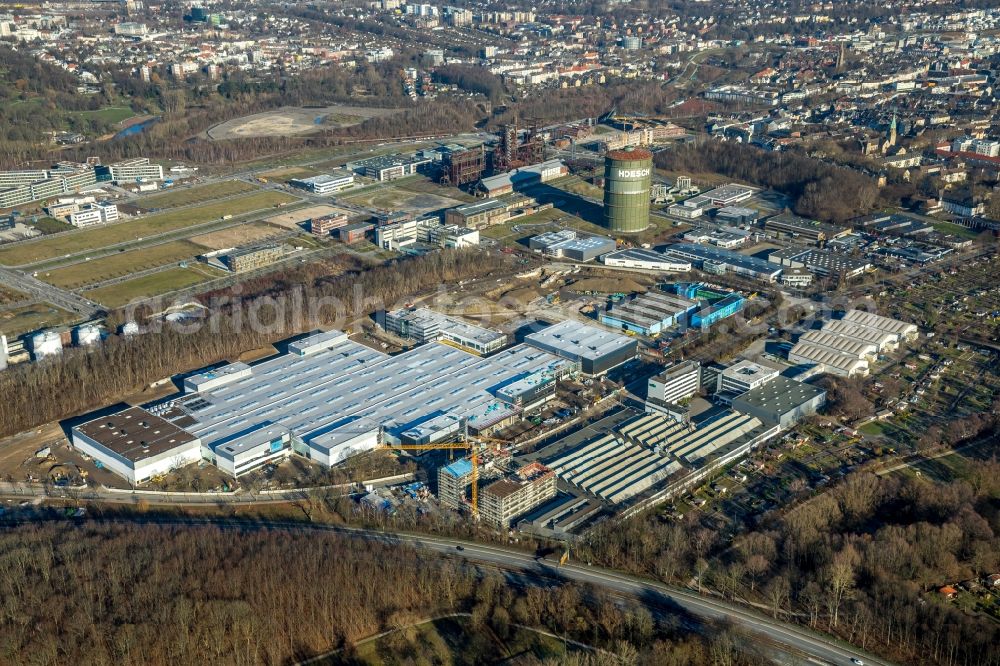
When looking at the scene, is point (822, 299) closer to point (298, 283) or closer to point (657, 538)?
point (657, 538)

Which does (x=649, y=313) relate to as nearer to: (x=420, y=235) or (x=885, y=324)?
(x=885, y=324)

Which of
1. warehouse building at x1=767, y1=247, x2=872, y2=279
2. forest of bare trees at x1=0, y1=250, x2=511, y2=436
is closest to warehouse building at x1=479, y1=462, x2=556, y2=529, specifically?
forest of bare trees at x1=0, y1=250, x2=511, y2=436

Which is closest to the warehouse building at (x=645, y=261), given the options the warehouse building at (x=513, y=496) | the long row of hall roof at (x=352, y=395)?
the long row of hall roof at (x=352, y=395)

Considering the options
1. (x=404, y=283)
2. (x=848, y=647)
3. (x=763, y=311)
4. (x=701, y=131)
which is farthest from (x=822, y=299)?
(x=701, y=131)

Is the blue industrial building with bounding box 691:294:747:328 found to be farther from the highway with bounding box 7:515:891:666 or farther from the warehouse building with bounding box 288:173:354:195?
the warehouse building with bounding box 288:173:354:195

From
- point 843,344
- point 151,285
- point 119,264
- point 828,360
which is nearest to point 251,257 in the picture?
point 151,285
